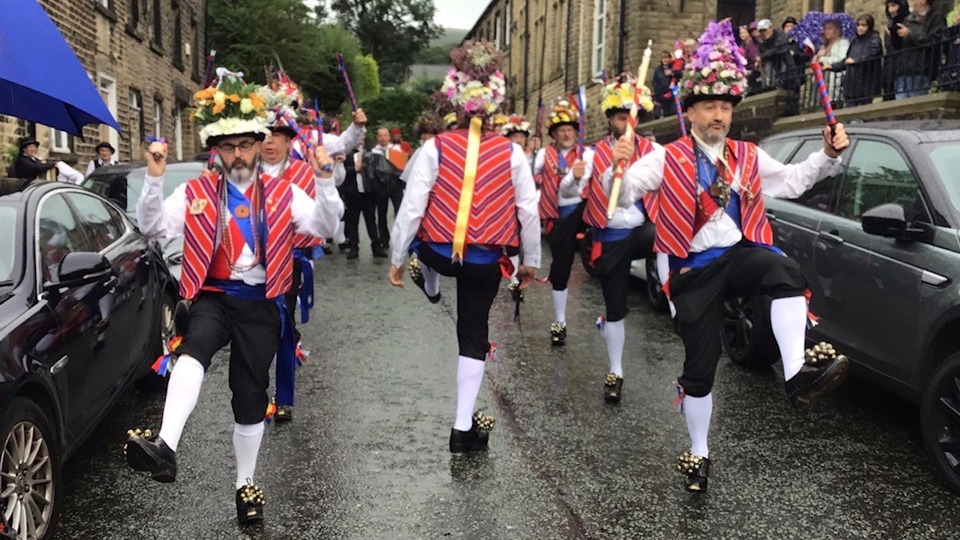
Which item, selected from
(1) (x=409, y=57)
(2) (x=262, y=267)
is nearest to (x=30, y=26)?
(2) (x=262, y=267)

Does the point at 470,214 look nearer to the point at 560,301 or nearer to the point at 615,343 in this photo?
the point at 615,343

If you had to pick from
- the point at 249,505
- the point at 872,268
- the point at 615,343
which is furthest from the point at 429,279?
the point at 872,268

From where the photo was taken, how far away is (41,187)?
4.91m

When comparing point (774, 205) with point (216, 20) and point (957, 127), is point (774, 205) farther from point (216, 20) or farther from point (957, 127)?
point (216, 20)

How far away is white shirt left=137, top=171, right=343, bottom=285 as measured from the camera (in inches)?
156

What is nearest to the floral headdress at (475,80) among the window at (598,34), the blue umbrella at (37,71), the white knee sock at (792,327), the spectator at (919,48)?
the white knee sock at (792,327)

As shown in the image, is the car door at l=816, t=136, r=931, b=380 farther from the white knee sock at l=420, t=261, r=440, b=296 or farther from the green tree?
the green tree

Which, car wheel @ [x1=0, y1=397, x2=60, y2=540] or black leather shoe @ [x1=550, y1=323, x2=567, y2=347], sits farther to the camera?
black leather shoe @ [x1=550, y1=323, x2=567, y2=347]

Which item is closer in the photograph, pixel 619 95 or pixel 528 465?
pixel 528 465

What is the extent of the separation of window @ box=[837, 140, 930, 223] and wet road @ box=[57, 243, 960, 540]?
4.32ft

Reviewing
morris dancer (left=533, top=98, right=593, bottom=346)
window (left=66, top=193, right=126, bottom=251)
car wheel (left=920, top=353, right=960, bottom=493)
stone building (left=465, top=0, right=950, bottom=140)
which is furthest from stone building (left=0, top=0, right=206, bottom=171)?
car wheel (left=920, top=353, right=960, bottom=493)

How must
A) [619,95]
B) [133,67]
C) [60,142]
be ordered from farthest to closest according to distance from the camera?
[133,67] → [60,142] → [619,95]

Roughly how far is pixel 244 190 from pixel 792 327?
2605 millimetres

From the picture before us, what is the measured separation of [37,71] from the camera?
445 cm
